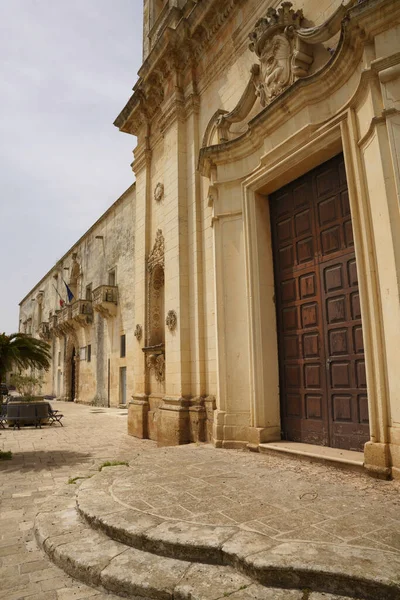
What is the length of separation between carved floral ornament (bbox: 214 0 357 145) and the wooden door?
4.28 ft

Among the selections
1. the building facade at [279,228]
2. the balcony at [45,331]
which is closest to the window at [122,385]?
the building facade at [279,228]

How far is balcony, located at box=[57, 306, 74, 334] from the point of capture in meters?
25.4

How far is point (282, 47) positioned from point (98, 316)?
18.2m

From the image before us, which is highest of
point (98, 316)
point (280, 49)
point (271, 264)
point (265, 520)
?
point (280, 49)

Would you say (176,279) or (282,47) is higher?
(282,47)

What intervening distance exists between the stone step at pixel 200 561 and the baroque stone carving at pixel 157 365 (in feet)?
17.4

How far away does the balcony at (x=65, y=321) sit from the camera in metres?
25.4

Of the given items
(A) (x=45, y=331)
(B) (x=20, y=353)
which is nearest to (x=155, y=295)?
(B) (x=20, y=353)

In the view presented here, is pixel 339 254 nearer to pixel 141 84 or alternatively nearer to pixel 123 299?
pixel 141 84

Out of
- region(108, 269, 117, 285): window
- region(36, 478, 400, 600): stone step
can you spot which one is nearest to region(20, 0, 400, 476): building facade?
region(36, 478, 400, 600): stone step

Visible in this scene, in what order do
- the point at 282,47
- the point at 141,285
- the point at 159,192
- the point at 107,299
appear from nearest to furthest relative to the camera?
the point at 282,47 → the point at 159,192 → the point at 141,285 → the point at 107,299

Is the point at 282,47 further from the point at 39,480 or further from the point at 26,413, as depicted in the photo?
the point at 26,413

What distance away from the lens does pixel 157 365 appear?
28.6 ft

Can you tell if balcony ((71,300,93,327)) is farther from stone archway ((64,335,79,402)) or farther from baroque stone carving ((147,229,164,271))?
baroque stone carving ((147,229,164,271))
